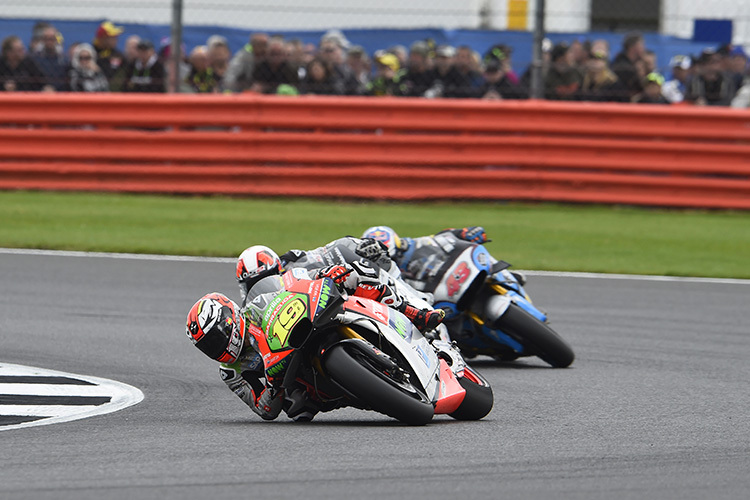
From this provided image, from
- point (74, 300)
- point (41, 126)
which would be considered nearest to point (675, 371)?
point (74, 300)

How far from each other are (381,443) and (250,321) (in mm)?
1047

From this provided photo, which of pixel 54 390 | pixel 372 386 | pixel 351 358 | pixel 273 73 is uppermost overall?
pixel 273 73

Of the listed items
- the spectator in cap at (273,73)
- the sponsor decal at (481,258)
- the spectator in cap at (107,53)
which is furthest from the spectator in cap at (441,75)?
the sponsor decal at (481,258)

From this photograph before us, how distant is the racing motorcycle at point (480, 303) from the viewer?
326 inches

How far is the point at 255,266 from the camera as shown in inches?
267

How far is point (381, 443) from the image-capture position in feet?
18.5

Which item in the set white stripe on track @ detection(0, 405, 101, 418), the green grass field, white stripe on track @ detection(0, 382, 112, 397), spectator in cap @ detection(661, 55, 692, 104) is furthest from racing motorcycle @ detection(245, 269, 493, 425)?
spectator in cap @ detection(661, 55, 692, 104)

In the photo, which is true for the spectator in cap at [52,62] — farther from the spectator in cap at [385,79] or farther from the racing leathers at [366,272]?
the racing leathers at [366,272]

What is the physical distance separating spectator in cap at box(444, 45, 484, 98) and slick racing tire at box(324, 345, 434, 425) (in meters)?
10.2

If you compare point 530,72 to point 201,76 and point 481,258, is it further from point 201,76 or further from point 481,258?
point 481,258

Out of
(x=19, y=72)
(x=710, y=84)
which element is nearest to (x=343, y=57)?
(x=19, y=72)

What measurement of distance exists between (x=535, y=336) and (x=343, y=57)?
875cm

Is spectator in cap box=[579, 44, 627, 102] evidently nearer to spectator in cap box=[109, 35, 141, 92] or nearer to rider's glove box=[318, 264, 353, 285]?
spectator in cap box=[109, 35, 141, 92]

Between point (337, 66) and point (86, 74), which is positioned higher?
point (337, 66)
